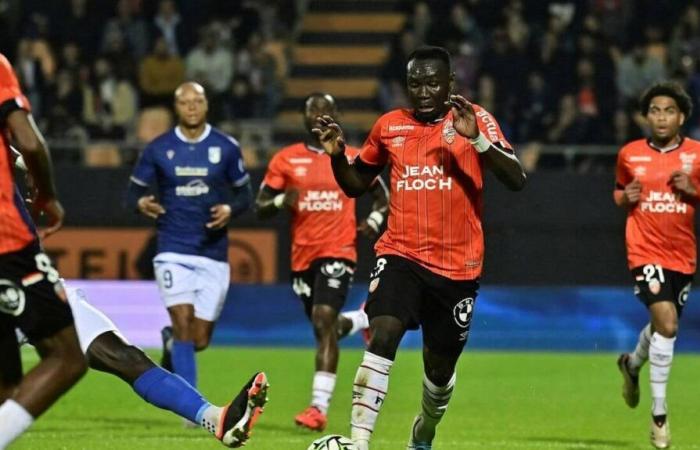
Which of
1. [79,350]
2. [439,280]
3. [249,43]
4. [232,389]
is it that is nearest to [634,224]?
[439,280]

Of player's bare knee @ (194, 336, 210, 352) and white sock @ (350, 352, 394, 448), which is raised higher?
white sock @ (350, 352, 394, 448)

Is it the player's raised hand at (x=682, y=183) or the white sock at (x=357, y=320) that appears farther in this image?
the white sock at (x=357, y=320)

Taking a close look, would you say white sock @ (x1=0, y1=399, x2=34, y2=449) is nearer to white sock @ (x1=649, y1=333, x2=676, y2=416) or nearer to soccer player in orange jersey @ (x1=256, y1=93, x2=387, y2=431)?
soccer player in orange jersey @ (x1=256, y1=93, x2=387, y2=431)

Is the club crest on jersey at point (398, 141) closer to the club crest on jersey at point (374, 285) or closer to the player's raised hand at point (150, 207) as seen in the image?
the club crest on jersey at point (374, 285)

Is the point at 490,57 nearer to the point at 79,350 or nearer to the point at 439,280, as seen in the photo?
the point at 439,280

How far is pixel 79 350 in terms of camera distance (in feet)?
23.9

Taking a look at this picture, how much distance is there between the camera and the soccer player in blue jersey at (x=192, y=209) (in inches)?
492

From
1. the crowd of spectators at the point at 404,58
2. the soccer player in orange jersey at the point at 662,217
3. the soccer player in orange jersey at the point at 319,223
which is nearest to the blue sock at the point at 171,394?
the soccer player in orange jersey at the point at 319,223

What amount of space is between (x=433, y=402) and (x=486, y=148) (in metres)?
1.56

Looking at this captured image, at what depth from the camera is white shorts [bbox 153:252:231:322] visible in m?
12.4

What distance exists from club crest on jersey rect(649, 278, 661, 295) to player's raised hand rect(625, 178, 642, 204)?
633 mm

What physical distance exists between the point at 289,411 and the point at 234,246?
6.92 m

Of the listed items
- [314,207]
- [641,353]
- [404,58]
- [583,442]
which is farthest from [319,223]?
[404,58]

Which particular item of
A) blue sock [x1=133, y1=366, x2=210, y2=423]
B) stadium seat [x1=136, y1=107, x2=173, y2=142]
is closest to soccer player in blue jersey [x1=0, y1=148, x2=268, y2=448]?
blue sock [x1=133, y1=366, x2=210, y2=423]
